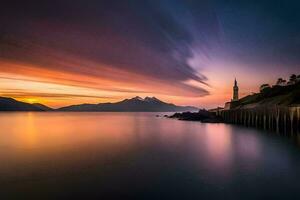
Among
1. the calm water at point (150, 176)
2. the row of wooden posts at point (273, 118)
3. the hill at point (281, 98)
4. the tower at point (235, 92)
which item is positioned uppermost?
the tower at point (235, 92)

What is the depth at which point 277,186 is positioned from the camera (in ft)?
38.6

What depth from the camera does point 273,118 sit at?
3934 centimetres

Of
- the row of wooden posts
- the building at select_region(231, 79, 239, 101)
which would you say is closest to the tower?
the building at select_region(231, 79, 239, 101)

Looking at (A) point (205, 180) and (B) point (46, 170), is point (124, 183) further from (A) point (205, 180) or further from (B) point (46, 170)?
(B) point (46, 170)

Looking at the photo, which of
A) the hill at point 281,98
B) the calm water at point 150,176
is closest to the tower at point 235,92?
the hill at point 281,98

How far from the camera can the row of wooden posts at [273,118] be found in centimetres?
3322

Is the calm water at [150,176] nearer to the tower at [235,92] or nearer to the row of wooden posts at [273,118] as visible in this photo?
the row of wooden posts at [273,118]

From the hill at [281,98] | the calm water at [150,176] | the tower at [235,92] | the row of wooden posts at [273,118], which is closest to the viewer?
the calm water at [150,176]

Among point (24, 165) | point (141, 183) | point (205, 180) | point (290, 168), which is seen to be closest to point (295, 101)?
point (290, 168)

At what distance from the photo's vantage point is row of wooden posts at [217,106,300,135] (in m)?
33.2

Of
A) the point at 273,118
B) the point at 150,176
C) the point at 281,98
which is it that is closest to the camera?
the point at 150,176

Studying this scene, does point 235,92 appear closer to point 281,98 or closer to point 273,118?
point 281,98

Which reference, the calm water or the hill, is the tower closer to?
the hill

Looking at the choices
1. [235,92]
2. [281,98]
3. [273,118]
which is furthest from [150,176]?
[235,92]
